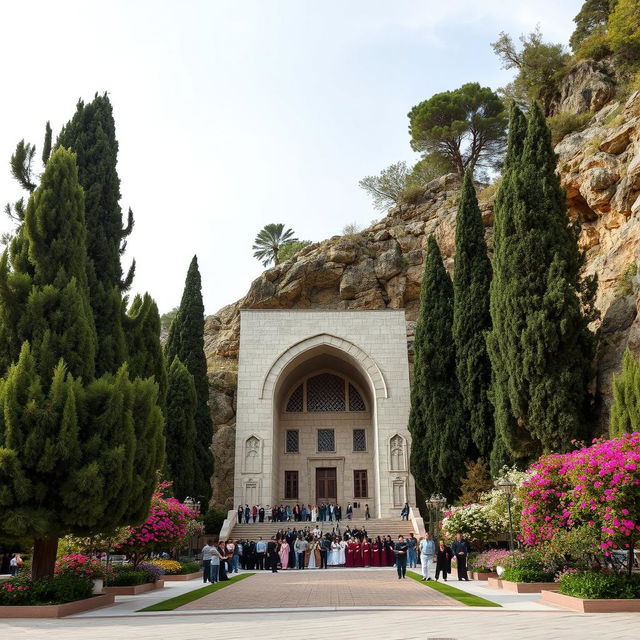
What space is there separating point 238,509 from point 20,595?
1689 cm

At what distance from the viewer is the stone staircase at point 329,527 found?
24328 millimetres

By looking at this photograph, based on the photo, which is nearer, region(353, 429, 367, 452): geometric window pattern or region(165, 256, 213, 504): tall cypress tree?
region(165, 256, 213, 504): tall cypress tree

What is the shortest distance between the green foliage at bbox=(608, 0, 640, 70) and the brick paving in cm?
2403

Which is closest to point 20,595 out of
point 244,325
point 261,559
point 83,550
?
point 83,550

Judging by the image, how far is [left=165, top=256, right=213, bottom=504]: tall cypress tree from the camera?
84.5ft

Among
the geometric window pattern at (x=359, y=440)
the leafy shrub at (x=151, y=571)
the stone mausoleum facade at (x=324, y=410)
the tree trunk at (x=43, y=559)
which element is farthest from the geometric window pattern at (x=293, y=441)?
the tree trunk at (x=43, y=559)

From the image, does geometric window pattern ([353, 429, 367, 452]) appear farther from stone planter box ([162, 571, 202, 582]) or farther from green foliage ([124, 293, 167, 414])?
green foliage ([124, 293, 167, 414])

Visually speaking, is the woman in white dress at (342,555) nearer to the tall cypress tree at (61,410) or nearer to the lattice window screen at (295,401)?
the tall cypress tree at (61,410)

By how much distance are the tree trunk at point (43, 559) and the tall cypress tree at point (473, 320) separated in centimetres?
1410

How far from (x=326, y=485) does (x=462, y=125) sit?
947 inches

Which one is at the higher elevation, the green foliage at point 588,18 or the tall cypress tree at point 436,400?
the green foliage at point 588,18

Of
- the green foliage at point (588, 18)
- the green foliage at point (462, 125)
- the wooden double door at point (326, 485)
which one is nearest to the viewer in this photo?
the wooden double door at point (326, 485)

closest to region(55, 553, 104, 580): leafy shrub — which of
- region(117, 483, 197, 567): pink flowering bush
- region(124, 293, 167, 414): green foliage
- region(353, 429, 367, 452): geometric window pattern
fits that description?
region(117, 483, 197, 567): pink flowering bush

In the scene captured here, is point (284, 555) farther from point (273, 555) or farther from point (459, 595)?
point (459, 595)
